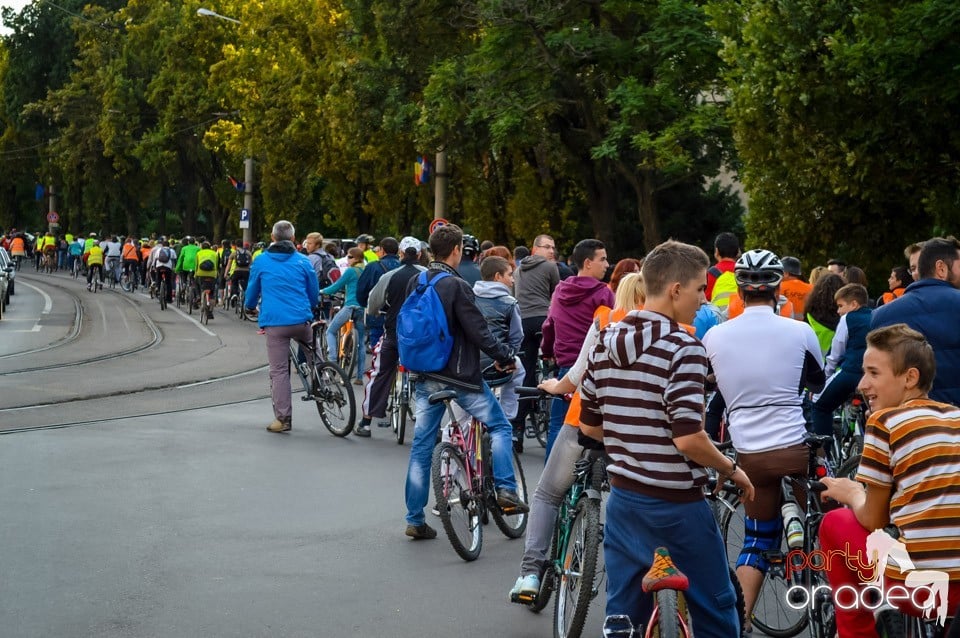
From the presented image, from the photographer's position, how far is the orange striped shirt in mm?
4121

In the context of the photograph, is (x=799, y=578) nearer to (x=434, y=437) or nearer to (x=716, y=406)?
(x=716, y=406)

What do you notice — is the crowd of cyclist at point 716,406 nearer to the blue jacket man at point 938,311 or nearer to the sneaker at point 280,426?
the blue jacket man at point 938,311

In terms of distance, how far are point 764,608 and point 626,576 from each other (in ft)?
6.68

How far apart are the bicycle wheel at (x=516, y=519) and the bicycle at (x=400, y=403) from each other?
11.2 feet

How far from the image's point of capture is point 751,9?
20.2 metres

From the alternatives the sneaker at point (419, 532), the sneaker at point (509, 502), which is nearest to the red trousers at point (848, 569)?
the sneaker at point (509, 502)

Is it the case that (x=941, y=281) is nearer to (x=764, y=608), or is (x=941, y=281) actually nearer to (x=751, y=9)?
(x=764, y=608)

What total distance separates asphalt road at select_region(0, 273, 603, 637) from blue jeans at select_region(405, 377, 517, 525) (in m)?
0.33

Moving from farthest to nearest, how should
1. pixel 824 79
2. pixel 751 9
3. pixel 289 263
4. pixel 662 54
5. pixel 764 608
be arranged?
pixel 662 54, pixel 751 9, pixel 824 79, pixel 289 263, pixel 764 608

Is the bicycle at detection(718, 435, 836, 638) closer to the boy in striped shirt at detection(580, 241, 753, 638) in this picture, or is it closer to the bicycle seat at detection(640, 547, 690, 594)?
the boy in striped shirt at detection(580, 241, 753, 638)

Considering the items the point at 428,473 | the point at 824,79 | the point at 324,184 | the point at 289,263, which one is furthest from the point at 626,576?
the point at 324,184

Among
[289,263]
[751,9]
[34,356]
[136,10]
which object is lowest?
[34,356]

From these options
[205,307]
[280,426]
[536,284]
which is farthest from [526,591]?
[205,307]

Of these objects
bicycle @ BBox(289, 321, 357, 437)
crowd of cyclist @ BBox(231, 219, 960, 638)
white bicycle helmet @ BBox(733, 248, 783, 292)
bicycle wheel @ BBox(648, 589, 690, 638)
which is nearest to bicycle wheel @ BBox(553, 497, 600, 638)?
crowd of cyclist @ BBox(231, 219, 960, 638)
